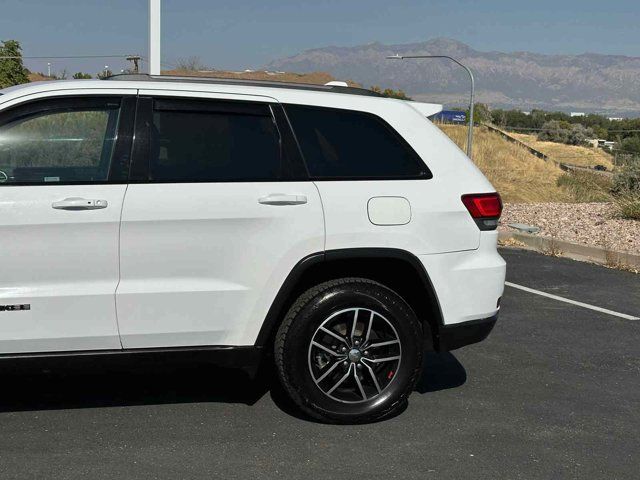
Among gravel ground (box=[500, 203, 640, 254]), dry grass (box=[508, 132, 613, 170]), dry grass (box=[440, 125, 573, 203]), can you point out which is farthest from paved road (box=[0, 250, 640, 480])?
dry grass (box=[508, 132, 613, 170])

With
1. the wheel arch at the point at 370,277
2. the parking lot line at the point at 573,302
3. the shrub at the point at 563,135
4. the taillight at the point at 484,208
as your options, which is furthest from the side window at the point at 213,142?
the shrub at the point at 563,135

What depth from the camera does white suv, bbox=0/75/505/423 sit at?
4.16 metres

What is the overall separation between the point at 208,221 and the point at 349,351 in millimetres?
1070

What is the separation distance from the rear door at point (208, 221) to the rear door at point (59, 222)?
10cm

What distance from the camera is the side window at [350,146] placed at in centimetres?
455

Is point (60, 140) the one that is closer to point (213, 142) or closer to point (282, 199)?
point (213, 142)

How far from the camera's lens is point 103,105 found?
437 centimetres

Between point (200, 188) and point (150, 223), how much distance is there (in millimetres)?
319

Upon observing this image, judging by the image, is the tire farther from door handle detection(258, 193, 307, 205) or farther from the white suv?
door handle detection(258, 193, 307, 205)

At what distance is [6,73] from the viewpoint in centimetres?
5103

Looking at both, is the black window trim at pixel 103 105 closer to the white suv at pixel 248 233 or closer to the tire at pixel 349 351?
the white suv at pixel 248 233

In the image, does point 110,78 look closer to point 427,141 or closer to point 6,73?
point 427,141

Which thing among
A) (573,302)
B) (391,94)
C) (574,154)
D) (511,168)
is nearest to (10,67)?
(391,94)

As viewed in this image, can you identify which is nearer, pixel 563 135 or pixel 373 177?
pixel 373 177
